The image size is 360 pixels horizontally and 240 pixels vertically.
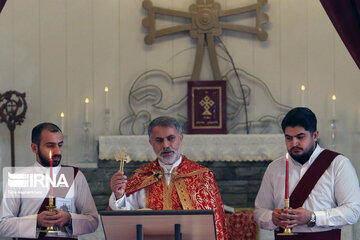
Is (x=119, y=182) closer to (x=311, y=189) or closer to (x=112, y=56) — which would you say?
(x=311, y=189)

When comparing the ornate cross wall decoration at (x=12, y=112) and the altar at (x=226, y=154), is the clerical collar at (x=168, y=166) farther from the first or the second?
the ornate cross wall decoration at (x=12, y=112)

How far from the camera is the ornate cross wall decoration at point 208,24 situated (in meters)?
6.55

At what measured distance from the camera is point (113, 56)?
22.2 feet

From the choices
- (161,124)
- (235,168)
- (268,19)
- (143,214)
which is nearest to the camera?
(143,214)

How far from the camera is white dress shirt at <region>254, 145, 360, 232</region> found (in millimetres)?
3842

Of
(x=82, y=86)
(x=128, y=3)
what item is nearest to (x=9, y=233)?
(x=82, y=86)

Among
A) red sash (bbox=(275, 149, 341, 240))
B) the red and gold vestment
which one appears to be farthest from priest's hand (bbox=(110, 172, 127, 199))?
red sash (bbox=(275, 149, 341, 240))

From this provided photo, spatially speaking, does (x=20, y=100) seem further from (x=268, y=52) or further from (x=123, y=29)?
(x=268, y=52)

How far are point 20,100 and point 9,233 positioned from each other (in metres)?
2.58

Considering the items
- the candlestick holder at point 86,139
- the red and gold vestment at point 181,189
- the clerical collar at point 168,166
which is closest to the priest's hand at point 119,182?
the red and gold vestment at point 181,189

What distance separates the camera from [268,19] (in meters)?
6.59

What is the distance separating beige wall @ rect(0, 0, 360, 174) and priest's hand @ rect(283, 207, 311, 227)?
296 centimetres

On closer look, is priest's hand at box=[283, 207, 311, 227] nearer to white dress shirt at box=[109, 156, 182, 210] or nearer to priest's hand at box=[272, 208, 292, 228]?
priest's hand at box=[272, 208, 292, 228]

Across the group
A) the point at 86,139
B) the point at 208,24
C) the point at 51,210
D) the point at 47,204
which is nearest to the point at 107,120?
the point at 86,139
